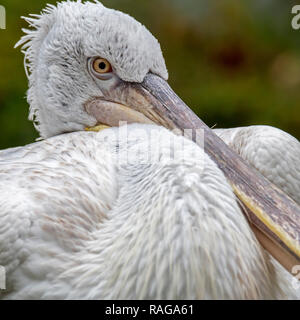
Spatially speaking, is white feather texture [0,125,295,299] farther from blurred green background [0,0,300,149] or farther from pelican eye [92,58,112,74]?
blurred green background [0,0,300,149]

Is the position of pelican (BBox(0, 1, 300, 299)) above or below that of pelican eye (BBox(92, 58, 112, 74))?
below

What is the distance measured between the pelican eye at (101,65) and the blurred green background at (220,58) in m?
2.28

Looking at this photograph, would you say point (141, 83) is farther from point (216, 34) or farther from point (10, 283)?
point (216, 34)

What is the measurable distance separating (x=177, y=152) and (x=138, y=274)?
34 cm

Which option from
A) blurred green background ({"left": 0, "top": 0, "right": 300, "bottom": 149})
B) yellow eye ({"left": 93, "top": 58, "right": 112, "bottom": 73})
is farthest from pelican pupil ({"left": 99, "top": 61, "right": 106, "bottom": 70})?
blurred green background ({"left": 0, "top": 0, "right": 300, "bottom": 149})

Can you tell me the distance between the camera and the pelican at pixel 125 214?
55.8 inches

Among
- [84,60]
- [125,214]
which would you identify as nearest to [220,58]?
[84,60]

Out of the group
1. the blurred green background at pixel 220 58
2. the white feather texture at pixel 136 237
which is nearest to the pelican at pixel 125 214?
the white feather texture at pixel 136 237

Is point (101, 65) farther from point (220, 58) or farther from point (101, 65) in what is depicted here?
point (220, 58)

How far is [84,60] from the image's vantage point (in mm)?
2006

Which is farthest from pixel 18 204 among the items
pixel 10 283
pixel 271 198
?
pixel 271 198

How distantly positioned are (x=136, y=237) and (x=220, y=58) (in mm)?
3489

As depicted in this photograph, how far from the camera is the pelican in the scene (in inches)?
55.8

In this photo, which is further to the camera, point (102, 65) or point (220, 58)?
point (220, 58)
